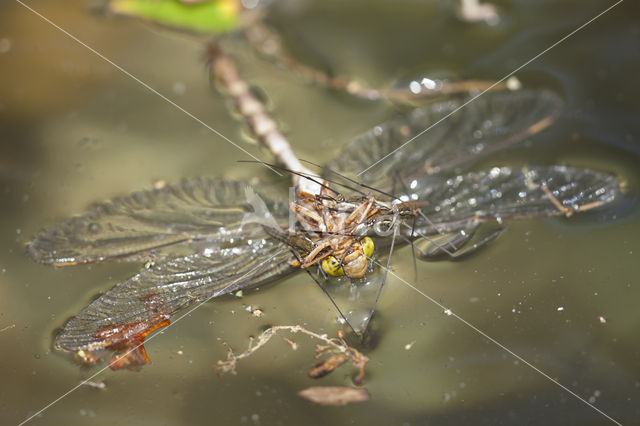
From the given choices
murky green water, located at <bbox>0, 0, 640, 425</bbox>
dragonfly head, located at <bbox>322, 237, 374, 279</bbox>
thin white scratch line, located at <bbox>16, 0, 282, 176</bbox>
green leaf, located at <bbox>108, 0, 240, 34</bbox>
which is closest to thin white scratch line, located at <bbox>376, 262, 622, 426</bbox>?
murky green water, located at <bbox>0, 0, 640, 425</bbox>

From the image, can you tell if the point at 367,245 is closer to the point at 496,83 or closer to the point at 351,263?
the point at 351,263

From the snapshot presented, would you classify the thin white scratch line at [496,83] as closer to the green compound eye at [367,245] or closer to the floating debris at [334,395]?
the green compound eye at [367,245]

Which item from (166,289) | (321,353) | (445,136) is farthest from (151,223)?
(445,136)

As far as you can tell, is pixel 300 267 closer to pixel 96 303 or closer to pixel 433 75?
pixel 96 303

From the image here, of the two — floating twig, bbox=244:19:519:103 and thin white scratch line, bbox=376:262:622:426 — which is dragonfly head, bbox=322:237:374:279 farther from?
floating twig, bbox=244:19:519:103

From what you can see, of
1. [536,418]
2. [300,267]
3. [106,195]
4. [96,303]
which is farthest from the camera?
[106,195]

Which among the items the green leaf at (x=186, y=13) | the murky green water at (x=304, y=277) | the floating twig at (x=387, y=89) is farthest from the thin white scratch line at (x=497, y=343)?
the green leaf at (x=186, y=13)

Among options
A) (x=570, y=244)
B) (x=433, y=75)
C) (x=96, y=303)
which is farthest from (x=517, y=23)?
(x=96, y=303)
